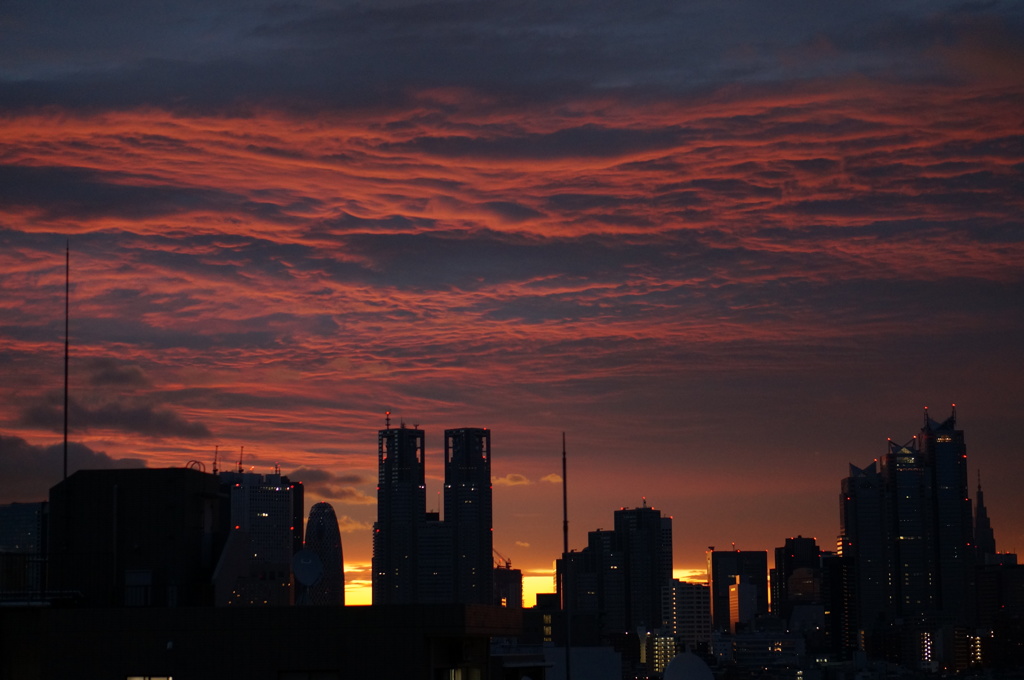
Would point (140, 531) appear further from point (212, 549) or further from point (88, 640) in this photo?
point (88, 640)

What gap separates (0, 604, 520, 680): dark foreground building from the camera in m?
35.5

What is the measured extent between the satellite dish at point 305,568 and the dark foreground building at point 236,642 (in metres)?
4.83

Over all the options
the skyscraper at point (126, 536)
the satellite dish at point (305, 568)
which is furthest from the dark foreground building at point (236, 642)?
the satellite dish at point (305, 568)

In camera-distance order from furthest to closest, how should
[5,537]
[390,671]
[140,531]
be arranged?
1. [5,537]
2. [140,531]
3. [390,671]

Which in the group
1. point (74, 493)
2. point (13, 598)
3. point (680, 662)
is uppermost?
point (74, 493)

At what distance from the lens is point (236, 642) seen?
3581 cm

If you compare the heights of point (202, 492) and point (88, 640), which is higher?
point (202, 492)

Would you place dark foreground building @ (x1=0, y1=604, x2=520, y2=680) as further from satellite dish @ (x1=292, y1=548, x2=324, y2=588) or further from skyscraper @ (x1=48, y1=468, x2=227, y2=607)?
satellite dish @ (x1=292, y1=548, x2=324, y2=588)

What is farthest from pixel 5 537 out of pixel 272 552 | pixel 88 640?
pixel 272 552

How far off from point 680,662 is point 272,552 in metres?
108

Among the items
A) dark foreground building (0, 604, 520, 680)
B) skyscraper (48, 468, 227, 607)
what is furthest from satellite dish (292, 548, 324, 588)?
dark foreground building (0, 604, 520, 680)

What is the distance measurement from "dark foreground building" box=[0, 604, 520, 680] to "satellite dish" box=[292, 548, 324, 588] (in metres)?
4.83

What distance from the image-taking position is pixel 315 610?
35.6m

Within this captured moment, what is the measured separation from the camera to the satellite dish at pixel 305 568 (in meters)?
40.7
